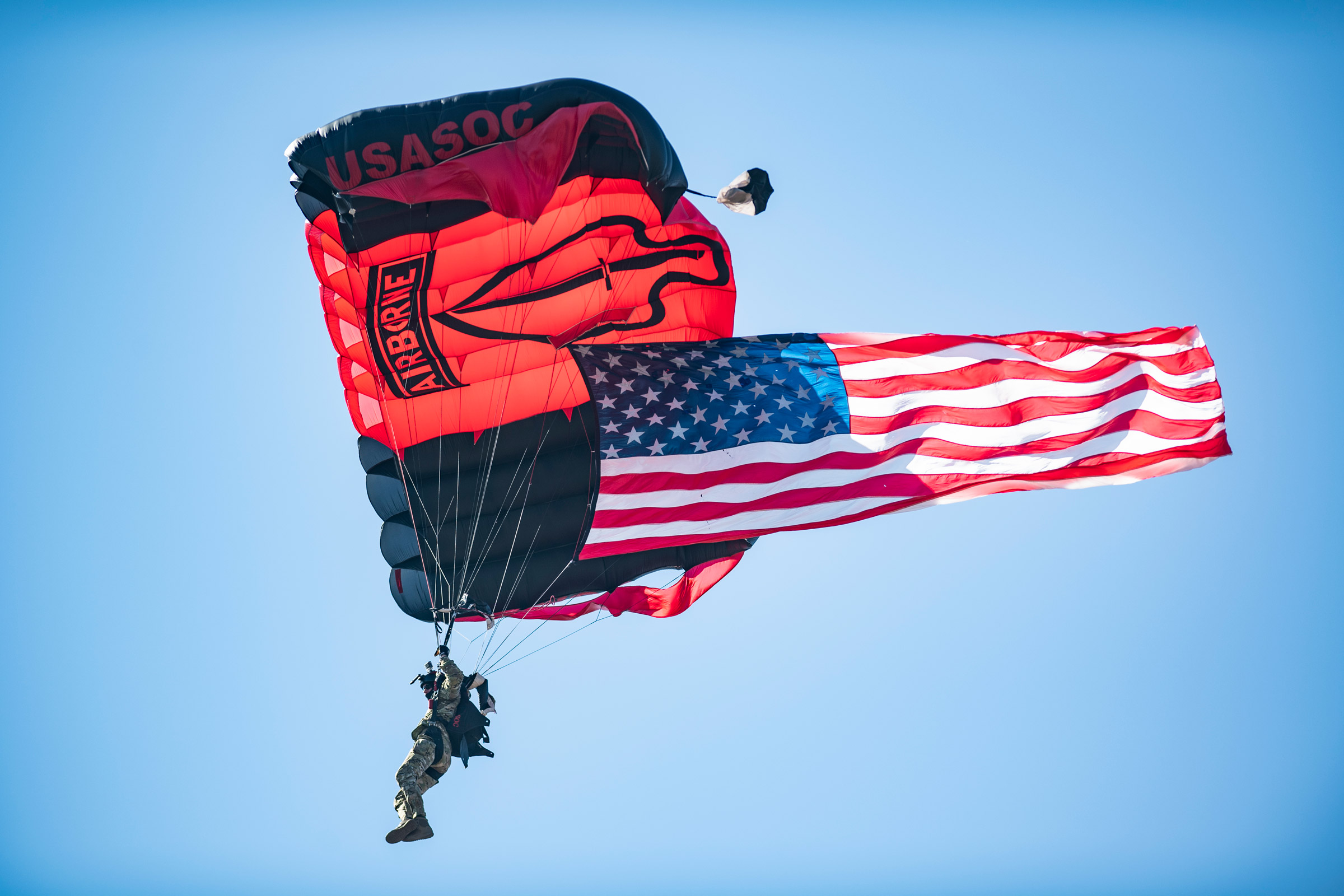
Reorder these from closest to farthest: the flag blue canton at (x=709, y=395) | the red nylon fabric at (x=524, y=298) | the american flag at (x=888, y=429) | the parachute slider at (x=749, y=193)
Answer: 1. the parachute slider at (x=749, y=193)
2. the red nylon fabric at (x=524, y=298)
3. the american flag at (x=888, y=429)
4. the flag blue canton at (x=709, y=395)

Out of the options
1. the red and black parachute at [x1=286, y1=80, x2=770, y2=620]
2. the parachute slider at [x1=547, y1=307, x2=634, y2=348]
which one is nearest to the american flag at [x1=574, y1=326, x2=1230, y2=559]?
the parachute slider at [x1=547, y1=307, x2=634, y2=348]

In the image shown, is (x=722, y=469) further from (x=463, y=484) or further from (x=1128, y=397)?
(x=1128, y=397)

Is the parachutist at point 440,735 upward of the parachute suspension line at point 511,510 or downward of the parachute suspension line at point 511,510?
downward

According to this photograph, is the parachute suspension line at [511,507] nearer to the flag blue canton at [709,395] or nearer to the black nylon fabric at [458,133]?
the flag blue canton at [709,395]

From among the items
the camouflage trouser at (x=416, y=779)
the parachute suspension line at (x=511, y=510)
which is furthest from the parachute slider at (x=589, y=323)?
the camouflage trouser at (x=416, y=779)

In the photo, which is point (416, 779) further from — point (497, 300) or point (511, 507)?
point (497, 300)

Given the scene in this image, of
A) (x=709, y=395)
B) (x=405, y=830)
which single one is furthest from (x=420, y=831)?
(x=709, y=395)

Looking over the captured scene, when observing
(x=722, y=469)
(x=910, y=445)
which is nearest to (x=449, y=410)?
(x=722, y=469)

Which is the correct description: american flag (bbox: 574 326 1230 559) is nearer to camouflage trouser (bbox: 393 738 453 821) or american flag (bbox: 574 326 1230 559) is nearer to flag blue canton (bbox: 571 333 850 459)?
flag blue canton (bbox: 571 333 850 459)

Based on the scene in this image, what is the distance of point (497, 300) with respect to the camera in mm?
10898

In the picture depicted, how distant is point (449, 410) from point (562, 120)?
3544mm

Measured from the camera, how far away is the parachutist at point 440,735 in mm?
9391

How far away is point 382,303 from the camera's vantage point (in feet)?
35.1

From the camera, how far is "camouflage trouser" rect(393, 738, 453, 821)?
30.8 feet
